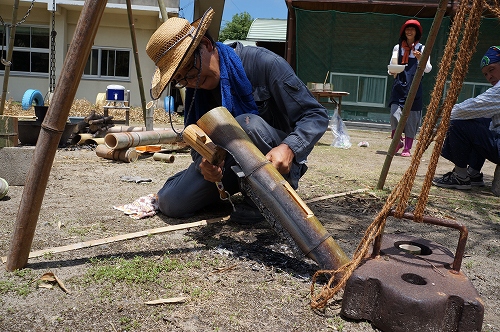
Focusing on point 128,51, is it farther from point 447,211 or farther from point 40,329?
point 40,329

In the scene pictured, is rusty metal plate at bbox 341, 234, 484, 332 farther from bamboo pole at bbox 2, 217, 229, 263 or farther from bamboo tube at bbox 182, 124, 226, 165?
bamboo pole at bbox 2, 217, 229, 263

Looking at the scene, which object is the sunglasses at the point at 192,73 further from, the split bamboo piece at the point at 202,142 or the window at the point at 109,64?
the window at the point at 109,64

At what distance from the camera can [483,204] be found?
145 inches

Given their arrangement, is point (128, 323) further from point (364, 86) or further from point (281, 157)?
point (364, 86)

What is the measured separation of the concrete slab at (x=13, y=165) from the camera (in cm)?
351

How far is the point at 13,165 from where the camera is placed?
3520mm

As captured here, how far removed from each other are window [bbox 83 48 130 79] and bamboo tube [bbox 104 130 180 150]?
10055 millimetres

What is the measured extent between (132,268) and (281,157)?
0.90 meters

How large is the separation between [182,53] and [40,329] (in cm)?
131

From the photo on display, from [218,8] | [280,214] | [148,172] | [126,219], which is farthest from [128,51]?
[280,214]

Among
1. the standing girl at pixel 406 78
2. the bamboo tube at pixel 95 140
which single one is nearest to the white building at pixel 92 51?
the bamboo tube at pixel 95 140

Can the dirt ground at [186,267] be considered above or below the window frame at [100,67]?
below

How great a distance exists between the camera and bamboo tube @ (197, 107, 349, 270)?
6.14 feet

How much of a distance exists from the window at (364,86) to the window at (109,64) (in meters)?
7.31
